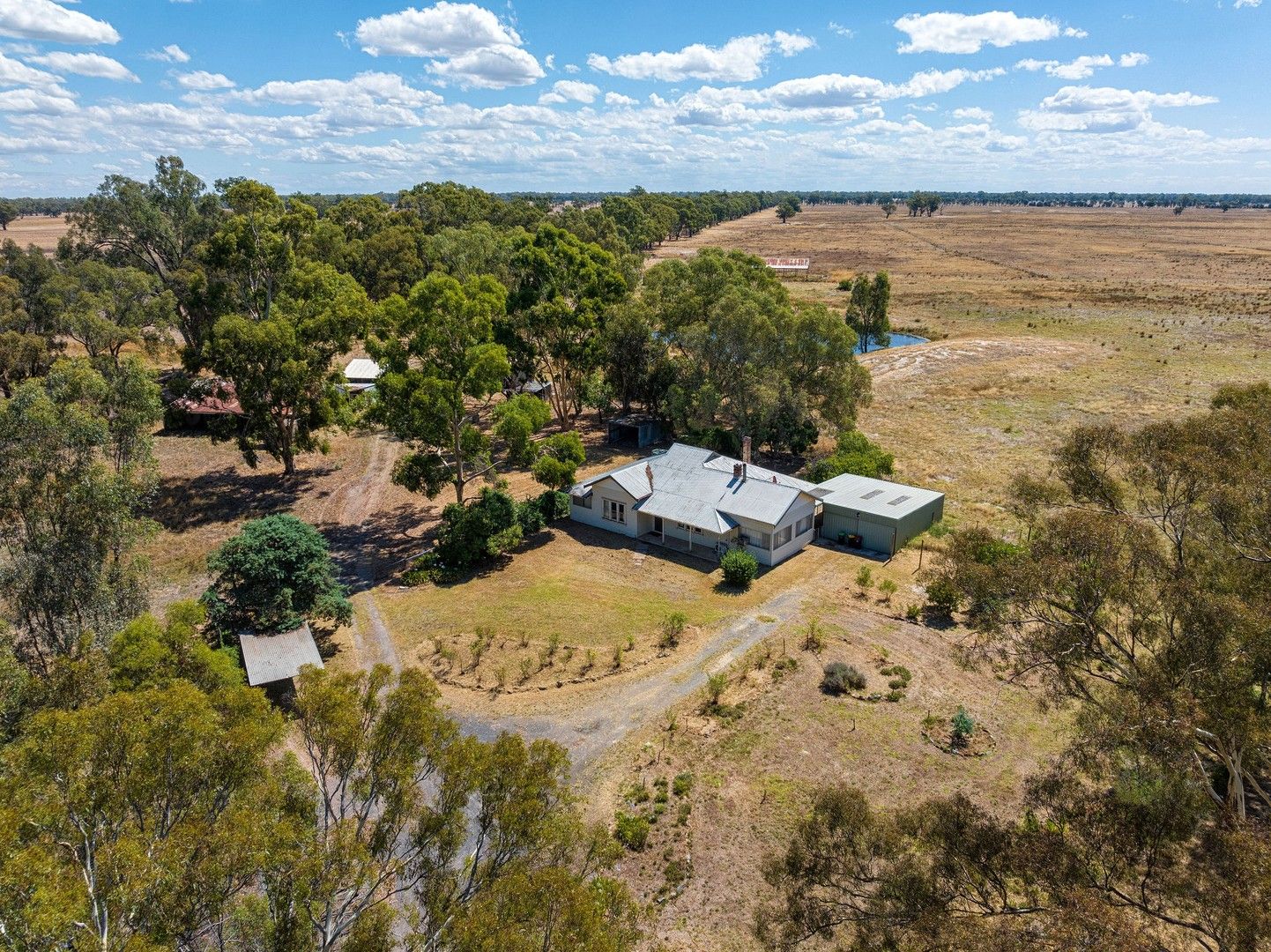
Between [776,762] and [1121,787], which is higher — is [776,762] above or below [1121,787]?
below

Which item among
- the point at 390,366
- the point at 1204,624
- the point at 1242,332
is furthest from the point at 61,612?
the point at 1242,332

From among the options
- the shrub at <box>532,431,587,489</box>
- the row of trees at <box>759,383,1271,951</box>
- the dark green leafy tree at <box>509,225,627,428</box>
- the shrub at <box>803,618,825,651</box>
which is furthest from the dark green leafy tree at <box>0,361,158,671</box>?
the dark green leafy tree at <box>509,225,627,428</box>

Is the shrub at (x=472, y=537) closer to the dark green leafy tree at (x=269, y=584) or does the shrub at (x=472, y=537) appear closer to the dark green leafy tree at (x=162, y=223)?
→ the dark green leafy tree at (x=269, y=584)

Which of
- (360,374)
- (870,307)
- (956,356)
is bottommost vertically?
(360,374)

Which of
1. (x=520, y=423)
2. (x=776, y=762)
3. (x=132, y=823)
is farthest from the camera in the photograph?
(x=520, y=423)

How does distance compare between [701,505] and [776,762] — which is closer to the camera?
[776,762]

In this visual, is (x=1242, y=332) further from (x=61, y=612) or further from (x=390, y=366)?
(x=61, y=612)

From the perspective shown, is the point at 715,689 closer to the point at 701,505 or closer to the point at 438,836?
the point at 701,505

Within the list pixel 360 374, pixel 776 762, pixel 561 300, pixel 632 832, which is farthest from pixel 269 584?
pixel 360 374
